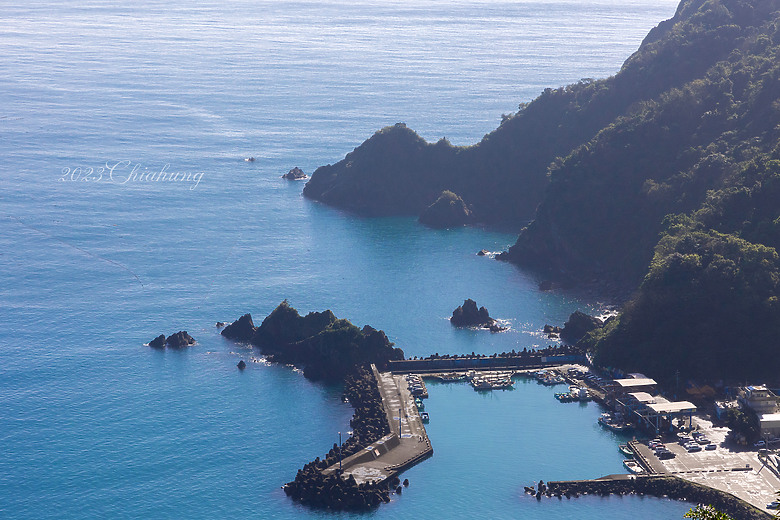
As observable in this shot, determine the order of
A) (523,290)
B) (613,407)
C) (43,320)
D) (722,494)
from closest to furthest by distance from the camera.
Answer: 1. (722,494)
2. (613,407)
3. (43,320)
4. (523,290)

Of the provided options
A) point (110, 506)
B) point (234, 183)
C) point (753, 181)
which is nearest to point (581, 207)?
point (753, 181)

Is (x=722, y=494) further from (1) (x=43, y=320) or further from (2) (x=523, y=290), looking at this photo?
(1) (x=43, y=320)

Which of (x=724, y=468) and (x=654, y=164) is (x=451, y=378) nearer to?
(x=724, y=468)

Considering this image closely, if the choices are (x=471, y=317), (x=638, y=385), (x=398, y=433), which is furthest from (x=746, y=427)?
(x=471, y=317)

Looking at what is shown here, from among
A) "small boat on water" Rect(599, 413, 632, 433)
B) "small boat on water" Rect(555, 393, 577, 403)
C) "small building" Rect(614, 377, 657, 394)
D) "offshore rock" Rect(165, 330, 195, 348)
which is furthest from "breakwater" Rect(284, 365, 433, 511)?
"offshore rock" Rect(165, 330, 195, 348)

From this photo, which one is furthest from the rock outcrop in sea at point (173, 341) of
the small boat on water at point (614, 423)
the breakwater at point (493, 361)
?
the small boat on water at point (614, 423)

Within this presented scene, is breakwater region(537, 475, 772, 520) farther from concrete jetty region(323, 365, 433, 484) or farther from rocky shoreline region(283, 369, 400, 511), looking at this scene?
rocky shoreline region(283, 369, 400, 511)
